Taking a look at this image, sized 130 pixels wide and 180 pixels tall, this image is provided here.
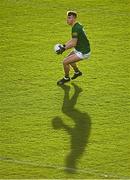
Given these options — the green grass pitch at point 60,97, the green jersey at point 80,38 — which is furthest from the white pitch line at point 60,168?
the green jersey at point 80,38

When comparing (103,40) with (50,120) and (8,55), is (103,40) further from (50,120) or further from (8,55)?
(50,120)

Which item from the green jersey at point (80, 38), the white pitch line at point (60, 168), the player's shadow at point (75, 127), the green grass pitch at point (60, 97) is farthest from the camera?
the green jersey at point (80, 38)

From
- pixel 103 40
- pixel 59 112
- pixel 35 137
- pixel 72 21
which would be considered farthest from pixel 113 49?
pixel 35 137

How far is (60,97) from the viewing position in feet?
45.5

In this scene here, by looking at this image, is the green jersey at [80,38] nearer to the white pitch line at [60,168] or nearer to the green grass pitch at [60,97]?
the green grass pitch at [60,97]

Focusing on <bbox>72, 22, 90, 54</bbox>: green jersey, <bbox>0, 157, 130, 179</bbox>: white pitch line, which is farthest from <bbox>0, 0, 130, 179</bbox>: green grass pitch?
<bbox>72, 22, 90, 54</bbox>: green jersey

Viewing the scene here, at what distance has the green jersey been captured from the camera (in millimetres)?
14016

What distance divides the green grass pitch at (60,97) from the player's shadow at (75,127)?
0.02 metres

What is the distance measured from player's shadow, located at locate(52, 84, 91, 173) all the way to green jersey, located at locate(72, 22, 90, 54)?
39.6 inches

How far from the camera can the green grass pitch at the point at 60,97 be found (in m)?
11.2

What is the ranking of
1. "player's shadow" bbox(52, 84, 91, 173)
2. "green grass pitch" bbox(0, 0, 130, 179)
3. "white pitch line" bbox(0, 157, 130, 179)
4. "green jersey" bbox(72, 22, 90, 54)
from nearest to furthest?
"white pitch line" bbox(0, 157, 130, 179), "green grass pitch" bbox(0, 0, 130, 179), "player's shadow" bbox(52, 84, 91, 173), "green jersey" bbox(72, 22, 90, 54)

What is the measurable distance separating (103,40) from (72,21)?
10.1 feet

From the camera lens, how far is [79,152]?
11.5 m

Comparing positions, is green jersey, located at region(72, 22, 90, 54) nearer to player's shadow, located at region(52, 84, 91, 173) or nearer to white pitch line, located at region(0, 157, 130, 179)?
player's shadow, located at region(52, 84, 91, 173)
